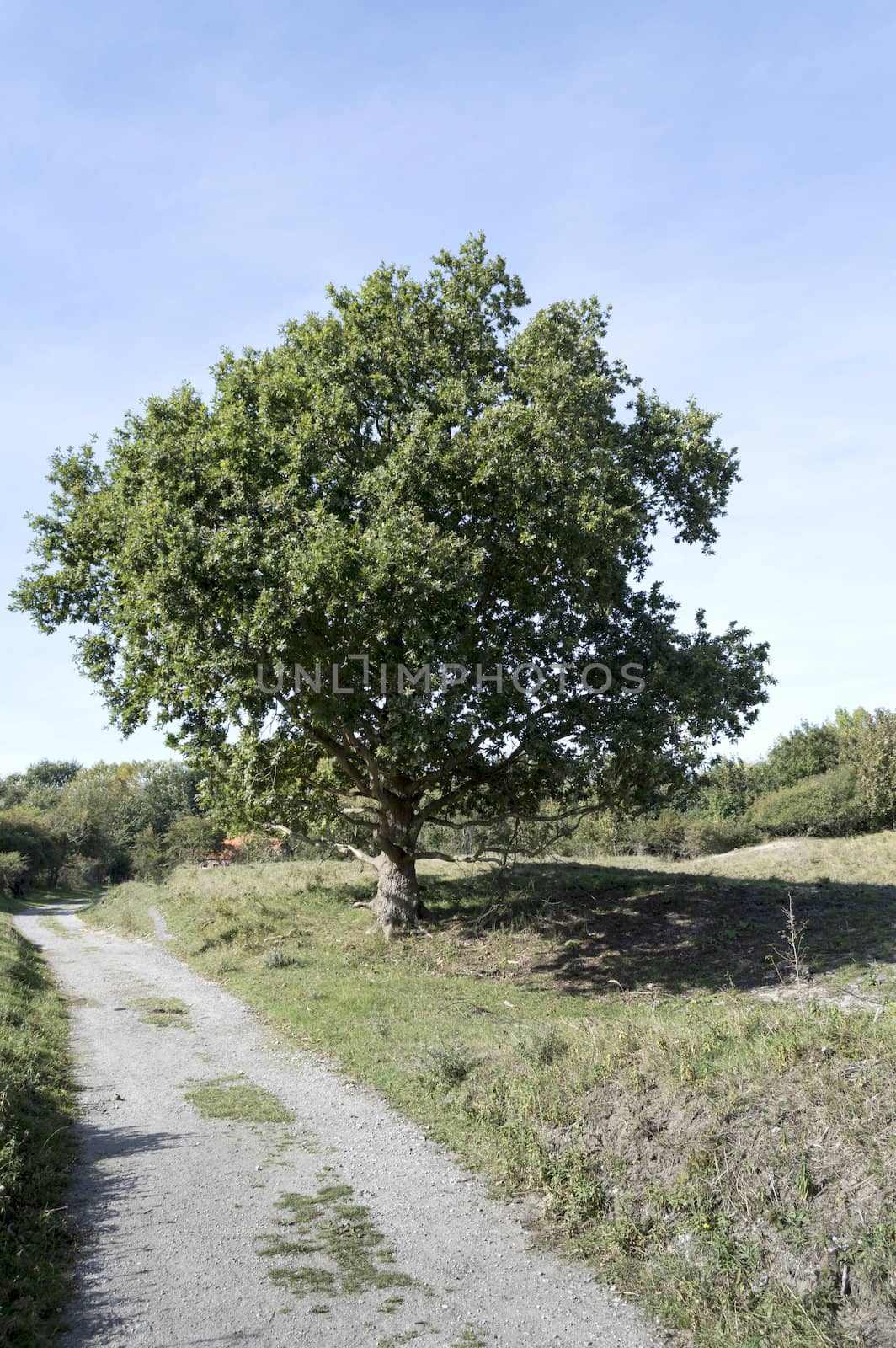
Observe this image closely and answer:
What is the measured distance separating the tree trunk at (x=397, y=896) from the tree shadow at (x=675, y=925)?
5.25 ft

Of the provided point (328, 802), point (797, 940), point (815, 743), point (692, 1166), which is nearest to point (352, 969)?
point (328, 802)

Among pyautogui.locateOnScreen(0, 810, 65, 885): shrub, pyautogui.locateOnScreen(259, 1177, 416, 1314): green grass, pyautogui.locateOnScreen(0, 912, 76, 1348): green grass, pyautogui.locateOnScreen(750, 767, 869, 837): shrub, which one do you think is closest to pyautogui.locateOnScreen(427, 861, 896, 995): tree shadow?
pyautogui.locateOnScreen(259, 1177, 416, 1314): green grass

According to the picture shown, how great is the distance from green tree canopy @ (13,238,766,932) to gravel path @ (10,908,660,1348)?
305 inches

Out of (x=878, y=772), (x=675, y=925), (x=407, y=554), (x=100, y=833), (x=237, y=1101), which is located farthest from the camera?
(x=100, y=833)

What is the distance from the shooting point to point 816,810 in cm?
5409

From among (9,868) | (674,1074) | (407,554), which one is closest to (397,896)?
(407,554)

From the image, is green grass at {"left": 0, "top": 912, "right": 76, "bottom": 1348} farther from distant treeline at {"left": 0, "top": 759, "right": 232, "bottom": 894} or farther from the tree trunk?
distant treeline at {"left": 0, "top": 759, "right": 232, "bottom": 894}

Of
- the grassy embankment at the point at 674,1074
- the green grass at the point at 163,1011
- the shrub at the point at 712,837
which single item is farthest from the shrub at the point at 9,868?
the green grass at the point at 163,1011

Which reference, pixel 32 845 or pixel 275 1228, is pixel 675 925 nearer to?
pixel 275 1228

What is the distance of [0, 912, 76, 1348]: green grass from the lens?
539 centimetres

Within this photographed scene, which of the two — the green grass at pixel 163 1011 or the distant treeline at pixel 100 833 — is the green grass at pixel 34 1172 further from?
the distant treeline at pixel 100 833

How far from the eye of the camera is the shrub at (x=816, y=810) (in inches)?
2099

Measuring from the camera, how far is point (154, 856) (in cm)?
5966

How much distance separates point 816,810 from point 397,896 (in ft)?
135
